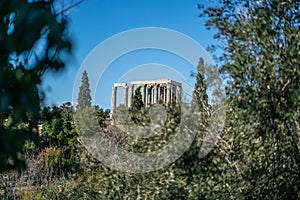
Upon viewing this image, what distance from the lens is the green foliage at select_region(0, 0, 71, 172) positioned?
3.62ft

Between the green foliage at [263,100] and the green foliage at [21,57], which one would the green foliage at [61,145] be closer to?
the green foliage at [263,100]

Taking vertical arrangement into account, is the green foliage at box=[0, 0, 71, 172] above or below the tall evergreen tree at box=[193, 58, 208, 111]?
below

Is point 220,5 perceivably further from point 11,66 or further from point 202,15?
point 11,66

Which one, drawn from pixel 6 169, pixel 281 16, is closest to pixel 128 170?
pixel 281 16

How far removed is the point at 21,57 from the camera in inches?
46.6

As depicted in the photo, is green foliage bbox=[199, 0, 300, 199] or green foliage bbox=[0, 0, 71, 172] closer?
green foliage bbox=[0, 0, 71, 172]

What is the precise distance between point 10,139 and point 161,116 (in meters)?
4.48

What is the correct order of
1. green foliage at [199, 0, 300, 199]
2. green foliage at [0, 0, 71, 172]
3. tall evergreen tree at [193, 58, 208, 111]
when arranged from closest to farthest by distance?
→ green foliage at [0, 0, 71, 172]
green foliage at [199, 0, 300, 199]
tall evergreen tree at [193, 58, 208, 111]

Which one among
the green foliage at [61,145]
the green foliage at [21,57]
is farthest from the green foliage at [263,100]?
the green foliage at [61,145]

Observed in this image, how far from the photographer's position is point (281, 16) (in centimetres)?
475

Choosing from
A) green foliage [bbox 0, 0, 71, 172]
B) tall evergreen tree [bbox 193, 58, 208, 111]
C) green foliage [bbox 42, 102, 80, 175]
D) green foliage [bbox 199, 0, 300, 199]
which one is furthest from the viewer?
green foliage [bbox 42, 102, 80, 175]

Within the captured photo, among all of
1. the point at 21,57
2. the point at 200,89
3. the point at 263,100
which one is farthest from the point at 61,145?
the point at 21,57

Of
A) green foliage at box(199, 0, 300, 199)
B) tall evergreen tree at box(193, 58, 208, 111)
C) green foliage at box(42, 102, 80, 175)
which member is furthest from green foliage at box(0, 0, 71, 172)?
green foliage at box(42, 102, 80, 175)

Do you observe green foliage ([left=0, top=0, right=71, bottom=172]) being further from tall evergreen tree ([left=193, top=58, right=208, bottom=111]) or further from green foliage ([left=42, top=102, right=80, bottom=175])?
green foliage ([left=42, top=102, right=80, bottom=175])
